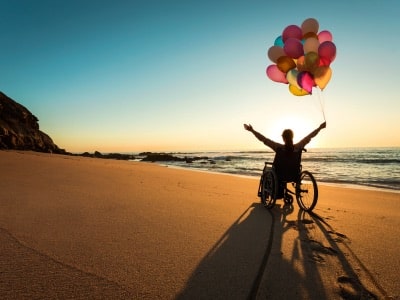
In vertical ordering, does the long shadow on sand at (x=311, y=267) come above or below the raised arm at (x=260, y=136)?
below

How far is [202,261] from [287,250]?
3.20 ft

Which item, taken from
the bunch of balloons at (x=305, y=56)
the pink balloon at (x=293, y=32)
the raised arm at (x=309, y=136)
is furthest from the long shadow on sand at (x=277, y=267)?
the pink balloon at (x=293, y=32)

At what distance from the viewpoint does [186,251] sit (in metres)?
3.08

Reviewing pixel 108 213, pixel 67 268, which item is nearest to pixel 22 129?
pixel 108 213

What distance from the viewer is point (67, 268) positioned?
2.48m

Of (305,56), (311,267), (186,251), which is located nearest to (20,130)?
(305,56)

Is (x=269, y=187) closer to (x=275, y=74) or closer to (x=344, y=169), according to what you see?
(x=275, y=74)

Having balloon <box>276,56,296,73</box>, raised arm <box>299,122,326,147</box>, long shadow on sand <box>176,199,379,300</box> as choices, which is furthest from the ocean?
long shadow on sand <box>176,199,379,300</box>

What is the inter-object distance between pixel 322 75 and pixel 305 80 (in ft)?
1.00

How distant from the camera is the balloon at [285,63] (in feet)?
19.3

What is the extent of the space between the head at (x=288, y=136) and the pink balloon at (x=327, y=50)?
4.66ft

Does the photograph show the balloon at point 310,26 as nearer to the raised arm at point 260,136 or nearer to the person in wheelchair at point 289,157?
the person in wheelchair at point 289,157

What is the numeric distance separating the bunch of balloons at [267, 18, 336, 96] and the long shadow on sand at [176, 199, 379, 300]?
276 centimetres

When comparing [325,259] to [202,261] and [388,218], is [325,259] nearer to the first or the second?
[202,261]
